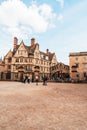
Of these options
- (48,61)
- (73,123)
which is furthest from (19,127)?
(48,61)

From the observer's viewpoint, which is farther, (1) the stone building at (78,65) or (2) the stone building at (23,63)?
(2) the stone building at (23,63)

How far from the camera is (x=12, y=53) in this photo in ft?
210

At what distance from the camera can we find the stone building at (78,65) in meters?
60.3

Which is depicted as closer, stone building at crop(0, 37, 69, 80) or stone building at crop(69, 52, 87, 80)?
stone building at crop(69, 52, 87, 80)

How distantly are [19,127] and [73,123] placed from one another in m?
2.15

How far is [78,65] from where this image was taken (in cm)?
6075

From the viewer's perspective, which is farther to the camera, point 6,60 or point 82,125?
point 6,60

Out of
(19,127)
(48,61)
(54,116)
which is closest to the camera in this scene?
(19,127)

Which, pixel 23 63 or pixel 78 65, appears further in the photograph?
pixel 23 63

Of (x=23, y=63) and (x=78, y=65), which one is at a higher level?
(x=23, y=63)

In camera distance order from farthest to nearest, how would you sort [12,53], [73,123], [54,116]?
1. [12,53]
2. [54,116]
3. [73,123]

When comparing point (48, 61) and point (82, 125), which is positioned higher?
point (48, 61)

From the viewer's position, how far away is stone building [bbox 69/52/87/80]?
6033 cm

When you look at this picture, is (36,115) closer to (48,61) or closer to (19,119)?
(19,119)
